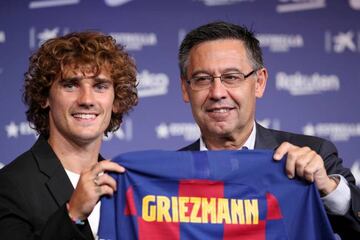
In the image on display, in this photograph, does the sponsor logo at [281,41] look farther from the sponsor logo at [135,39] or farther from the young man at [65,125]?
the young man at [65,125]

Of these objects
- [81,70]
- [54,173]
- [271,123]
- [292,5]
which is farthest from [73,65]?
[292,5]

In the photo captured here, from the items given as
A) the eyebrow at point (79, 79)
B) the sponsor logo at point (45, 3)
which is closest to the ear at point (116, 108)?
the eyebrow at point (79, 79)

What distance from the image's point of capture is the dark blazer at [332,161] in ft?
5.24

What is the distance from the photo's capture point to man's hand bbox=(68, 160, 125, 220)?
153cm

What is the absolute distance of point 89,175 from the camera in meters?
1.54

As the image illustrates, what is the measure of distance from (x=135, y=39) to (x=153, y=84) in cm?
23

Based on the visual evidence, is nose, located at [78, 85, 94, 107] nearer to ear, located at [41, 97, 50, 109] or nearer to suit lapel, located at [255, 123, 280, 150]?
ear, located at [41, 97, 50, 109]

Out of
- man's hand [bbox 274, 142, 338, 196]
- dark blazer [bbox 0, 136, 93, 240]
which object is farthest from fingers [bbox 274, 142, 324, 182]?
dark blazer [bbox 0, 136, 93, 240]

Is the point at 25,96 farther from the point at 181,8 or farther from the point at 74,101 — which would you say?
the point at 181,8

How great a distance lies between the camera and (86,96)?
178 centimetres

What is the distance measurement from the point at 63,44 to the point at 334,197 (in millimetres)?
820

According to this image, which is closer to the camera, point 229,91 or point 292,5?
point 229,91

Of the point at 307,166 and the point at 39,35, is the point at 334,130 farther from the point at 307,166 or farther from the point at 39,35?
the point at 307,166

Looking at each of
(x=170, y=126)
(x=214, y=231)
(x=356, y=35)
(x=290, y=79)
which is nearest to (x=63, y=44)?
(x=214, y=231)
